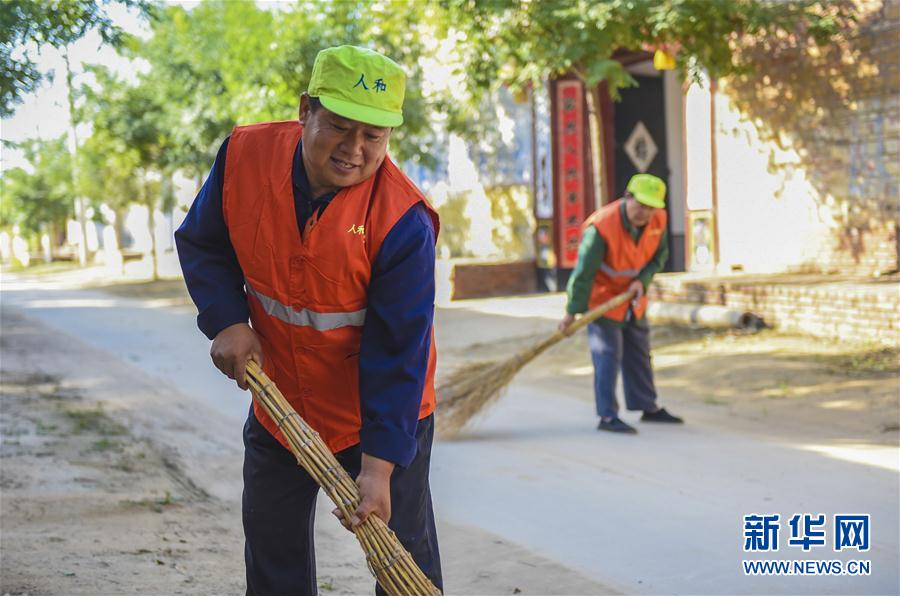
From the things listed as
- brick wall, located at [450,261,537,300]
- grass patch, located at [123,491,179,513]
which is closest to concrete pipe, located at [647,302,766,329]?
brick wall, located at [450,261,537,300]

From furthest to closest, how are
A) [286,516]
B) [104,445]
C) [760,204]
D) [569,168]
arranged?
[569,168]
[760,204]
[104,445]
[286,516]

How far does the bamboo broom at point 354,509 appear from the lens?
2.39 metres

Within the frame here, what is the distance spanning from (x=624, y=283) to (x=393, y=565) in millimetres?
4424

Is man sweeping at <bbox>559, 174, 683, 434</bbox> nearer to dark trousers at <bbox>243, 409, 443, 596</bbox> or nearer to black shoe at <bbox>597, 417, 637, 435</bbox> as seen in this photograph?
black shoe at <bbox>597, 417, 637, 435</bbox>

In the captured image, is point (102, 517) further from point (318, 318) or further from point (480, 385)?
point (480, 385)

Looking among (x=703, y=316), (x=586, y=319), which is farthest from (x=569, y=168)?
(x=586, y=319)

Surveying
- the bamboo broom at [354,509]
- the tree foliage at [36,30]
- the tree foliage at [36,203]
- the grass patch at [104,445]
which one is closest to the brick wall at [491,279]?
the grass patch at [104,445]

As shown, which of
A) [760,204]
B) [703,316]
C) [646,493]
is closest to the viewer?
[646,493]

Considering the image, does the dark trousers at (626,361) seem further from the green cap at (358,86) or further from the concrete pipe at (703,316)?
the green cap at (358,86)

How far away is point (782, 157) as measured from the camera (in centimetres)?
1128

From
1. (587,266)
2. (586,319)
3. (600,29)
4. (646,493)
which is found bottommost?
(646,493)

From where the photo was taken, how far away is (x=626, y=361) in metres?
6.77

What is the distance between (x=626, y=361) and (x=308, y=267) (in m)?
4.58

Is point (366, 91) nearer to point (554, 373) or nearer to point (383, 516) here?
point (383, 516)
